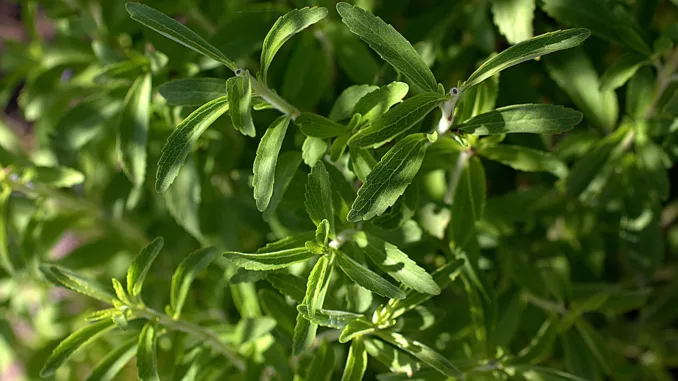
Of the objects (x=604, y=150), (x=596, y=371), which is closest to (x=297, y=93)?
(x=604, y=150)

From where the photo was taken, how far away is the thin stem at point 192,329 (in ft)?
2.81

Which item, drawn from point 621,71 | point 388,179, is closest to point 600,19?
point 621,71

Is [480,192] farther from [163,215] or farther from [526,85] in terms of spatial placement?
[163,215]

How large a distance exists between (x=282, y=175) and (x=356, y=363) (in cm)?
25

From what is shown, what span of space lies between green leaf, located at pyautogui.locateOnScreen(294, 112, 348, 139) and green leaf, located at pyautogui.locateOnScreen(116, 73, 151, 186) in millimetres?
330

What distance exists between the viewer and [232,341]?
1015 millimetres

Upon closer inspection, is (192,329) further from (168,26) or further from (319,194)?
(168,26)

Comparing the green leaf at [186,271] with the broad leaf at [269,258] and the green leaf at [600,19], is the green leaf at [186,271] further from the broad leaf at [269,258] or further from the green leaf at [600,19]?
the green leaf at [600,19]

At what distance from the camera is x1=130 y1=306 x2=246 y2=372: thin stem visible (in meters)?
0.86

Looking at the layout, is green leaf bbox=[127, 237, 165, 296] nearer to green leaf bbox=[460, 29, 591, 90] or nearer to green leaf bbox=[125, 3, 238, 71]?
green leaf bbox=[125, 3, 238, 71]

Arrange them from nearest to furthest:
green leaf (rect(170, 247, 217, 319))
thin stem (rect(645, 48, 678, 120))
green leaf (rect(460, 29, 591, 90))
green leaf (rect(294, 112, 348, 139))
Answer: green leaf (rect(460, 29, 591, 90)), green leaf (rect(294, 112, 348, 139)), green leaf (rect(170, 247, 217, 319)), thin stem (rect(645, 48, 678, 120))

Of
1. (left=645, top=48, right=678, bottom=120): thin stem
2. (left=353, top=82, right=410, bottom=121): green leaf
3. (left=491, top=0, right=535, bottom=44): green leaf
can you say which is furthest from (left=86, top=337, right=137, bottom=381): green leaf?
(left=645, top=48, right=678, bottom=120): thin stem

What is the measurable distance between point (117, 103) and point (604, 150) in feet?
2.64

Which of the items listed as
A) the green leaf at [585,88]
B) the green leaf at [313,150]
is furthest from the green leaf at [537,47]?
the green leaf at [585,88]
